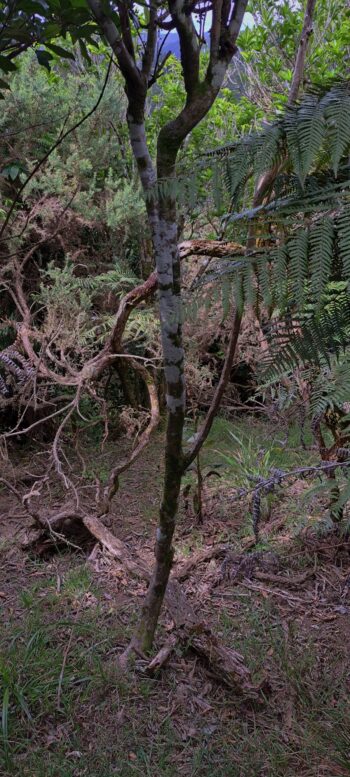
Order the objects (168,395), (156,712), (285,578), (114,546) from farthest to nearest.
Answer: (114,546) < (285,578) < (156,712) < (168,395)

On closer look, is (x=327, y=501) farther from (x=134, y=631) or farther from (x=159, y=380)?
(x=159, y=380)

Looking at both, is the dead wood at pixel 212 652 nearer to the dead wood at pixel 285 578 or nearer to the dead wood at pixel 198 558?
the dead wood at pixel 198 558

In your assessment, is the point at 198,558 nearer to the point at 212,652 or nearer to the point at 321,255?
the point at 212,652

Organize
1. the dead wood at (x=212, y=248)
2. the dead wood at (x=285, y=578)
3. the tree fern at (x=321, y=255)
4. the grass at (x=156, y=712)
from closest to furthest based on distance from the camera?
the tree fern at (x=321, y=255), the grass at (x=156, y=712), the dead wood at (x=212, y=248), the dead wood at (x=285, y=578)

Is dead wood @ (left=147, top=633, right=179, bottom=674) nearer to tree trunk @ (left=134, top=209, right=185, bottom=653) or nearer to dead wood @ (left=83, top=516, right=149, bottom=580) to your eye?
tree trunk @ (left=134, top=209, right=185, bottom=653)

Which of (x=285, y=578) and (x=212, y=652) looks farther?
(x=285, y=578)

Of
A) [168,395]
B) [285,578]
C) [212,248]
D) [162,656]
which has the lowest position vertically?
[285,578]

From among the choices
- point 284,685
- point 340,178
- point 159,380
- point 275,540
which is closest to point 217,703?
point 284,685

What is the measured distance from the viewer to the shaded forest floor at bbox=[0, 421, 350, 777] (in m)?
1.82

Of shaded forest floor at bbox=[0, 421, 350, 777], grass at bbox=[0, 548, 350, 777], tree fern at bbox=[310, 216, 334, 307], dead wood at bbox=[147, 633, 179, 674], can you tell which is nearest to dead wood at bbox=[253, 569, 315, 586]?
shaded forest floor at bbox=[0, 421, 350, 777]

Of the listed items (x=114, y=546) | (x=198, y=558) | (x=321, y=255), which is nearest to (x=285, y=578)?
(x=198, y=558)

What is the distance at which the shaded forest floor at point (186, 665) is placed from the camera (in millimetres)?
1818

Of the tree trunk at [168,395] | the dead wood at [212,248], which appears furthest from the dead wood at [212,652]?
the dead wood at [212,248]

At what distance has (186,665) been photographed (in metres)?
2.23
